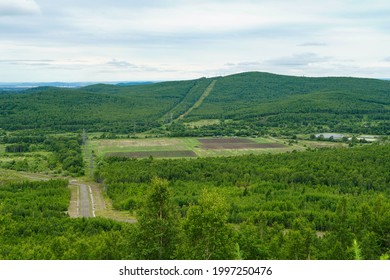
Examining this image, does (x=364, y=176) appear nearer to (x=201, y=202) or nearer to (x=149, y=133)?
(x=201, y=202)

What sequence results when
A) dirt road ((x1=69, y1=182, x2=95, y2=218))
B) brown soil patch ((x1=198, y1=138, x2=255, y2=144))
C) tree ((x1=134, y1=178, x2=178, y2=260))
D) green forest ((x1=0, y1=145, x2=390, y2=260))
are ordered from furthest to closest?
brown soil patch ((x1=198, y1=138, x2=255, y2=144))
dirt road ((x1=69, y1=182, x2=95, y2=218))
green forest ((x1=0, y1=145, x2=390, y2=260))
tree ((x1=134, y1=178, x2=178, y2=260))

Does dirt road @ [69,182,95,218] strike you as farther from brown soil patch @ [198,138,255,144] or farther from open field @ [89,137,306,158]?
brown soil patch @ [198,138,255,144]

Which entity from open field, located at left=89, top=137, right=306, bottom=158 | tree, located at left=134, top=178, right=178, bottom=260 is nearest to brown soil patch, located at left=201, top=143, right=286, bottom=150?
open field, located at left=89, top=137, right=306, bottom=158

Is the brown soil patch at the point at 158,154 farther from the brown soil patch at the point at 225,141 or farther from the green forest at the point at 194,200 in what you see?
the brown soil patch at the point at 225,141

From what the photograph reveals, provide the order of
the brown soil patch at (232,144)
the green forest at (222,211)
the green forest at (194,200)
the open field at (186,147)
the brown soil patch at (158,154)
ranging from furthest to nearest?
the brown soil patch at (232,144) < the open field at (186,147) < the brown soil patch at (158,154) < the green forest at (194,200) < the green forest at (222,211)

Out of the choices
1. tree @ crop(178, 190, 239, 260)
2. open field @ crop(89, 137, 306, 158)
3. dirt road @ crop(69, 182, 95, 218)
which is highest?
tree @ crop(178, 190, 239, 260)

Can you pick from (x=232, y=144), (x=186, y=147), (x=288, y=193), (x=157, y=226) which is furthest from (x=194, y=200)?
(x=232, y=144)

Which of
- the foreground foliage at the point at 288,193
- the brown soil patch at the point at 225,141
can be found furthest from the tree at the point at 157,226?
the brown soil patch at the point at 225,141
